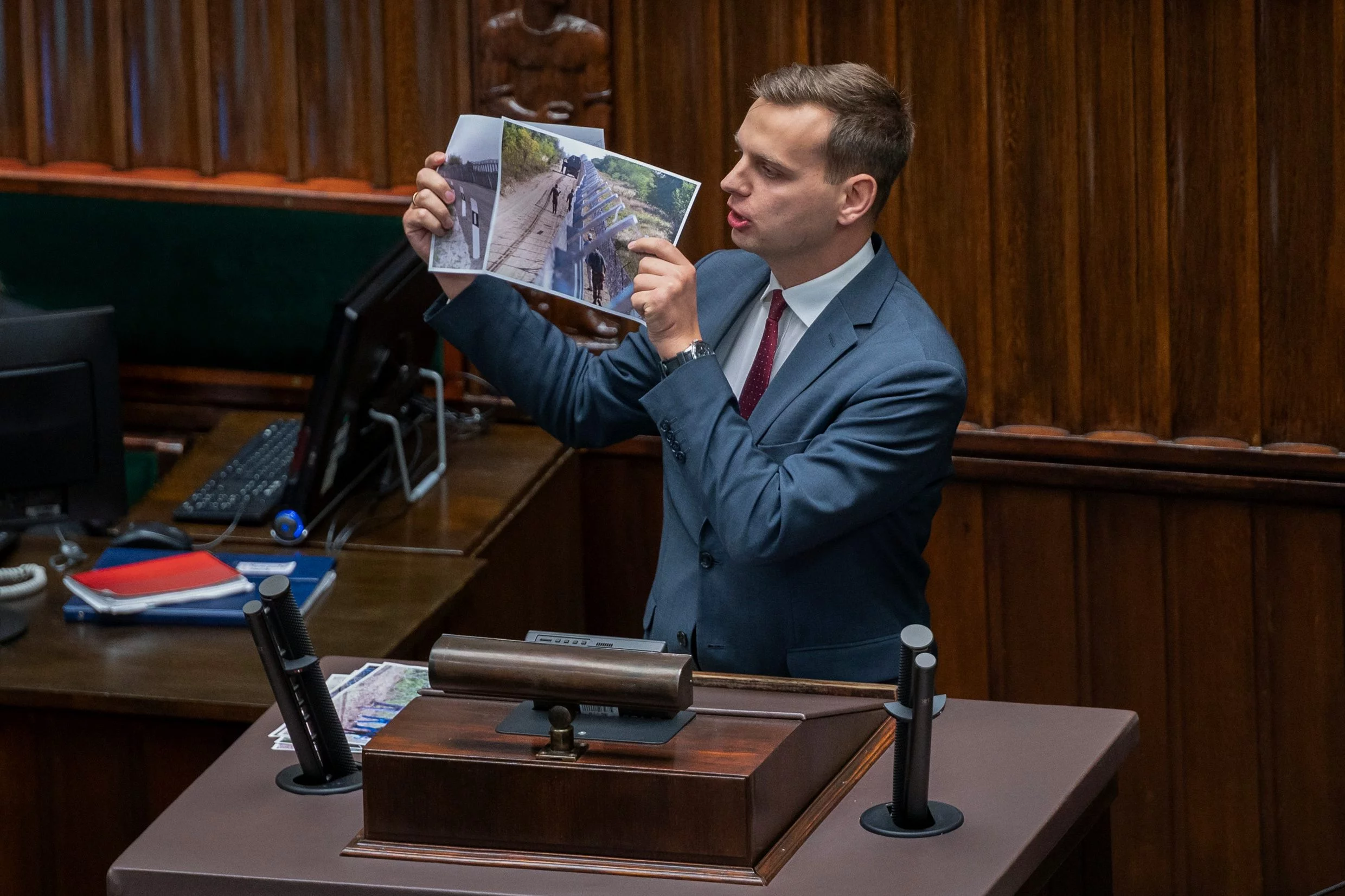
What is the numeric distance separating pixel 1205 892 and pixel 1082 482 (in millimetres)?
932

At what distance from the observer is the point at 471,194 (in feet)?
9.25

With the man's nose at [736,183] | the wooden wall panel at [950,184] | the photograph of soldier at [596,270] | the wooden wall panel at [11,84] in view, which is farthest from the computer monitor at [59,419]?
the wooden wall panel at [950,184]

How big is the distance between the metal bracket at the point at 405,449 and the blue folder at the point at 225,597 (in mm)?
360

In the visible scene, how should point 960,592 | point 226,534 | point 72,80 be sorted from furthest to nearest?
point 72,80, point 960,592, point 226,534

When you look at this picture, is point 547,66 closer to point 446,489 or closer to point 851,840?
point 446,489

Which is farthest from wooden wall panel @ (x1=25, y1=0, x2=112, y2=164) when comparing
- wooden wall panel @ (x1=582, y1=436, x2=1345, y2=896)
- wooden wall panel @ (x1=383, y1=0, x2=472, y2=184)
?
wooden wall panel @ (x1=582, y1=436, x2=1345, y2=896)

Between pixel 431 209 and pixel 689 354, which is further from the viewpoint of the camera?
pixel 431 209

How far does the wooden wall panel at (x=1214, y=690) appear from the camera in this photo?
4035 millimetres

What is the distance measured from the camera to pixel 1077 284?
13.3 ft

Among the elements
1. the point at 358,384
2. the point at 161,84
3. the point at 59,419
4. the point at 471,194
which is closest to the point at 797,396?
the point at 471,194

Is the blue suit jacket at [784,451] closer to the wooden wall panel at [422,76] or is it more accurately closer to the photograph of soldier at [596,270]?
the photograph of soldier at [596,270]

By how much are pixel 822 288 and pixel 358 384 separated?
53.2 inches

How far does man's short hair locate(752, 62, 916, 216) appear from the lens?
2686 mm

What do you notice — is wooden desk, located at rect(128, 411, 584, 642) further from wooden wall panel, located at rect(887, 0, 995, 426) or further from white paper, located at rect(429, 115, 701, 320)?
white paper, located at rect(429, 115, 701, 320)
